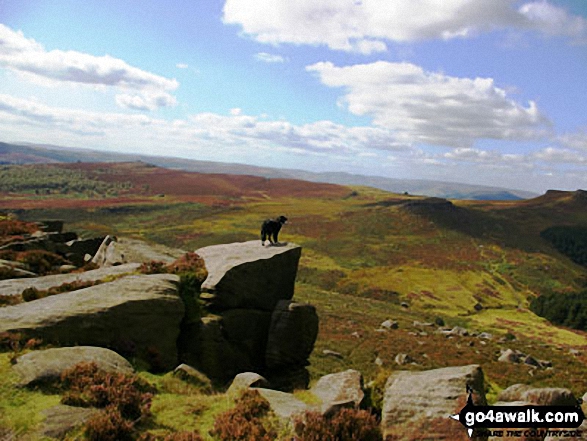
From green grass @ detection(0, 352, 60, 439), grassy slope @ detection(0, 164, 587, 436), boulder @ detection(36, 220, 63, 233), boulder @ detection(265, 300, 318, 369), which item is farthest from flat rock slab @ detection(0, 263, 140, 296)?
boulder @ detection(36, 220, 63, 233)

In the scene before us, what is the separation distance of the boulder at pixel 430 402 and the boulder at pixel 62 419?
24.7 feet

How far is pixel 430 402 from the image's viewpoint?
9.71 metres

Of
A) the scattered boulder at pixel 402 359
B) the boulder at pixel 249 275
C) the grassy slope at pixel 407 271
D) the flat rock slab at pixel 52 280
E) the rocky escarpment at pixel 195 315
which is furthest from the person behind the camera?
the grassy slope at pixel 407 271

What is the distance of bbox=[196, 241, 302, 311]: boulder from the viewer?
66.3ft

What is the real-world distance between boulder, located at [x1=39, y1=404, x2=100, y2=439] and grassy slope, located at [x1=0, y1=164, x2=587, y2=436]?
2134 mm

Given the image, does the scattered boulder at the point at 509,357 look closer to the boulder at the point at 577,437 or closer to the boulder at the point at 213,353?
the boulder at the point at 213,353

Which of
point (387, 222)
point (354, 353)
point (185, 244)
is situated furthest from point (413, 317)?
point (387, 222)

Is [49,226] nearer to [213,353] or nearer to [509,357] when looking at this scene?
[213,353]

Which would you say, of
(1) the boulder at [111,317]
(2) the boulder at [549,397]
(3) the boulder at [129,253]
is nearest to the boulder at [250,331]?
(1) the boulder at [111,317]

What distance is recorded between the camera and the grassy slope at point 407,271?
4334cm

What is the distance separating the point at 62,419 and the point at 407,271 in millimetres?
111756

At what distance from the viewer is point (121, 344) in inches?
561

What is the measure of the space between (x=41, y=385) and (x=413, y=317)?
72519 mm

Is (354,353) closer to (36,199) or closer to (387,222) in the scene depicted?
(387,222)
